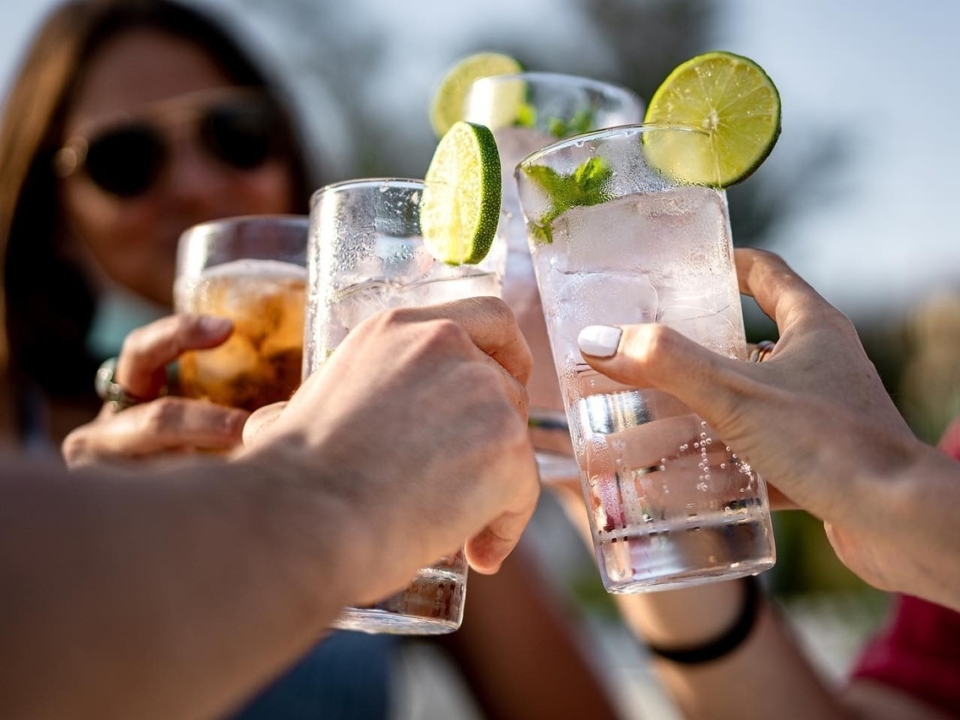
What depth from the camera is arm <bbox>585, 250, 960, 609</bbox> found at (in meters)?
1.40

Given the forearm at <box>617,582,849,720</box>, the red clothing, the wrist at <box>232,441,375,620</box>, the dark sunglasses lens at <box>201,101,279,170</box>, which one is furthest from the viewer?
the dark sunglasses lens at <box>201,101,279,170</box>

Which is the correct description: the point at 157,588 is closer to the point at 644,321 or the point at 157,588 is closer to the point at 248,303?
the point at 644,321

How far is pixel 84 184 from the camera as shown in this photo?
3721mm

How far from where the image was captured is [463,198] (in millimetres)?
1660

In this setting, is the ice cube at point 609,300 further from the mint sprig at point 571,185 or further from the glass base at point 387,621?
the glass base at point 387,621

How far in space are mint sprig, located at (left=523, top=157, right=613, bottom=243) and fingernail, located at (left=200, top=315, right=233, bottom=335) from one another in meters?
0.88

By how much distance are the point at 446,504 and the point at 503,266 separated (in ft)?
3.03

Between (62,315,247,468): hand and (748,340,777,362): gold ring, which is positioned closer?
(748,340,777,362): gold ring

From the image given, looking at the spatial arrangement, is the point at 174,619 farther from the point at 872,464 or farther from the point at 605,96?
the point at 605,96

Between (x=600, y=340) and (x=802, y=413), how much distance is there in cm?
32

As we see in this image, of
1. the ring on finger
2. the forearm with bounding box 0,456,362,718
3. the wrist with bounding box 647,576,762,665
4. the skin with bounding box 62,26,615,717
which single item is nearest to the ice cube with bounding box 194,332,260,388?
the ring on finger

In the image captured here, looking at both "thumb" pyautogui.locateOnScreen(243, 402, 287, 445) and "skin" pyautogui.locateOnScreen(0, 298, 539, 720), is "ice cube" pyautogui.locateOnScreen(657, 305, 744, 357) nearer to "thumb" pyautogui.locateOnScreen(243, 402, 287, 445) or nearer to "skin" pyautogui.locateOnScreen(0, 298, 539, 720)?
"skin" pyautogui.locateOnScreen(0, 298, 539, 720)

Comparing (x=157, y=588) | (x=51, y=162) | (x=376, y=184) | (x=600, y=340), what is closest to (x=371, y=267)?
(x=376, y=184)

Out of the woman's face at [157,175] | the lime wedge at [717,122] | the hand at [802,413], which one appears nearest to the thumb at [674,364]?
the hand at [802,413]
